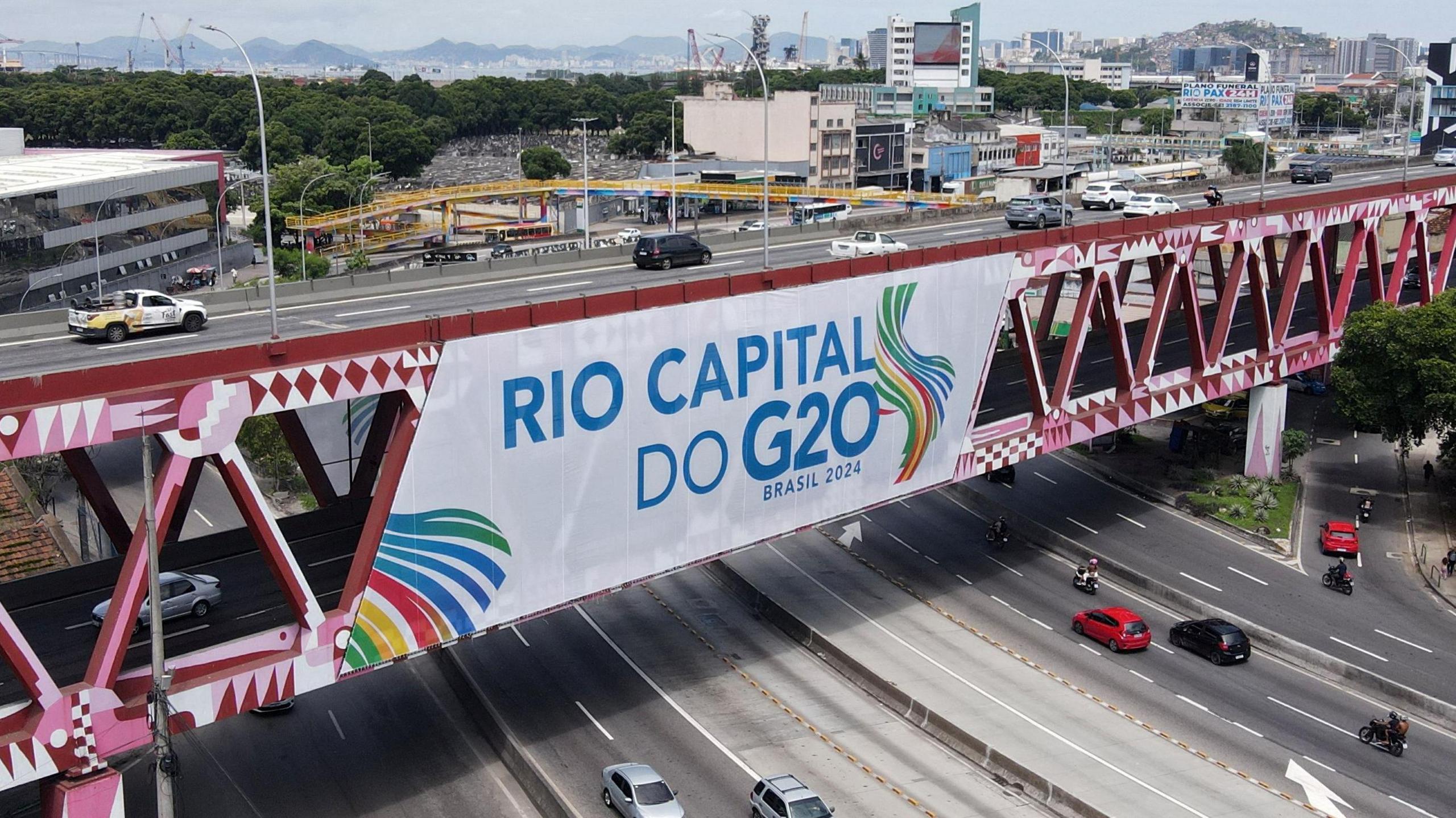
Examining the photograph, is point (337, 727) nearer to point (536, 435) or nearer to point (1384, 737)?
point (536, 435)

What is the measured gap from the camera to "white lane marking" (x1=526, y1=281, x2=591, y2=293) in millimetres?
48656

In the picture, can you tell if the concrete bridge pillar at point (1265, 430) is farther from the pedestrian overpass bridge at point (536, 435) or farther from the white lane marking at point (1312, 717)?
the white lane marking at point (1312, 717)

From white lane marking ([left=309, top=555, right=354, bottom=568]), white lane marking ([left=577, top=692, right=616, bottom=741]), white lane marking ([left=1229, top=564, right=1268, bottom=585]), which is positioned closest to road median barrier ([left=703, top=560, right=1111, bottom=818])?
white lane marking ([left=577, top=692, right=616, bottom=741])

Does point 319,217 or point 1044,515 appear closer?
point 1044,515

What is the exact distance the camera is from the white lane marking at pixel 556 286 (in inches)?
1916

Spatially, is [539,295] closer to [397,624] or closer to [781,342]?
[781,342]

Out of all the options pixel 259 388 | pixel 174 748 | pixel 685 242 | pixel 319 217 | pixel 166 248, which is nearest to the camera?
pixel 259 388

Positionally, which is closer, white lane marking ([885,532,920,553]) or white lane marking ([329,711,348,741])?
white lane marking ([329,711,348,741])

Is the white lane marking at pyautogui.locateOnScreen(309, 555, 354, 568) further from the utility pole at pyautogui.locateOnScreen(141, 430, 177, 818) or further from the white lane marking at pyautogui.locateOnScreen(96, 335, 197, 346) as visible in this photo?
the white lane marking at pyautogui.locateOnScreen(96, 335, 197, 346)

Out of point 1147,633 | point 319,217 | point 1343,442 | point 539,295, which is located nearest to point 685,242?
point 539,295

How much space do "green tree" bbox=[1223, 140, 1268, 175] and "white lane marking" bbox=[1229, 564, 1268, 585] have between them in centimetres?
14126

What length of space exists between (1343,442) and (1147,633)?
29.5 m

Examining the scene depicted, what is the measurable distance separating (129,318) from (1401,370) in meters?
50.4

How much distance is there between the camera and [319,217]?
452 ft
